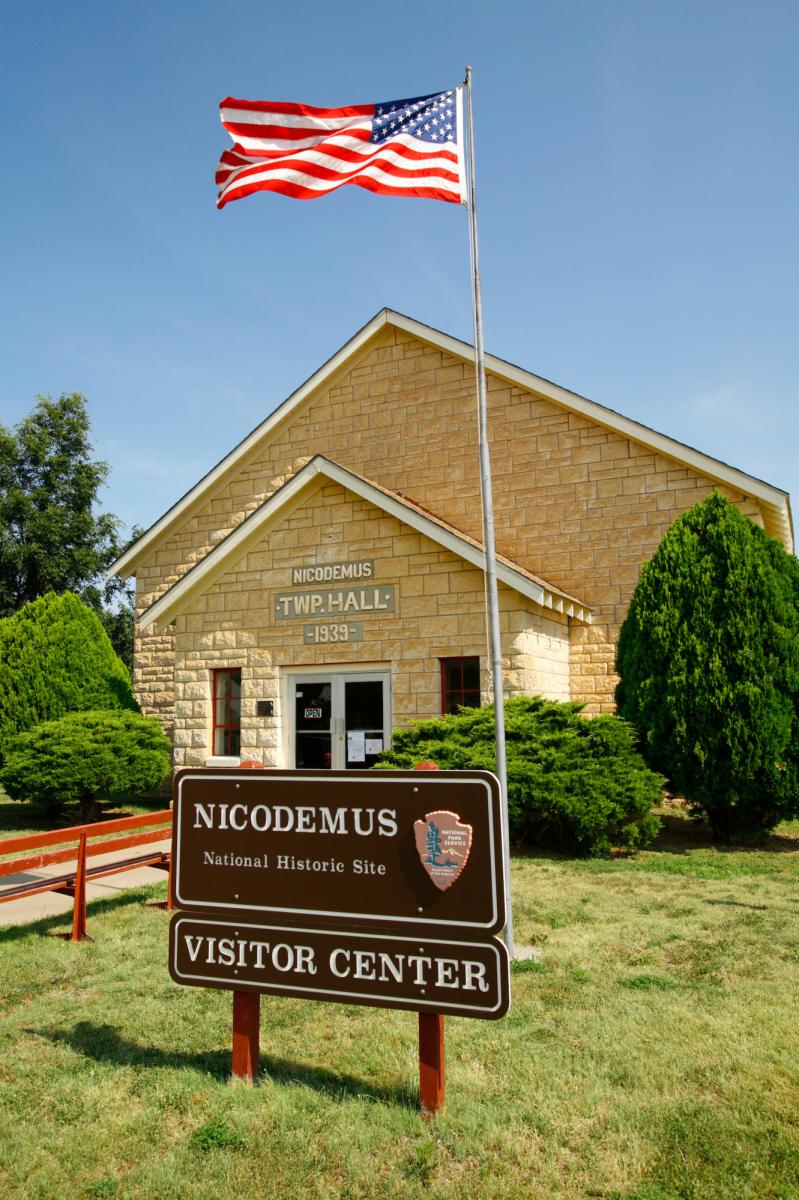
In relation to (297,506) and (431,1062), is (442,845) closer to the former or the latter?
(431,1062)

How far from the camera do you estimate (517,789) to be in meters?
10.5

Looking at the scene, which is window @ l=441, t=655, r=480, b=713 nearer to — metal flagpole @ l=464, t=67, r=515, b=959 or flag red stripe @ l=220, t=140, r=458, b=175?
metal flagpole @ l=464, t=67, r=515, b=959

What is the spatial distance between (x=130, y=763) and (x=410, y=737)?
5732mm

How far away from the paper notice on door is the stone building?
0.03 meters

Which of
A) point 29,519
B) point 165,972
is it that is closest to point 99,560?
point 29,519

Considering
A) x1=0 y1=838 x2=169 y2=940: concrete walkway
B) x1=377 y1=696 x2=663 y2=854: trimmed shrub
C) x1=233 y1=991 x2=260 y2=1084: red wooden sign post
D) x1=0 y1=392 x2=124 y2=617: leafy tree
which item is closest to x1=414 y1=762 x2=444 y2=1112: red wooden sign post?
x1=233 y1=991 x2=260 y2=1084: red wooden sign post

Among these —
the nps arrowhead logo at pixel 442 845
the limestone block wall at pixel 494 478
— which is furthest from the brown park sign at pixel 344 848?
the limestone block wall at pixel 494 478

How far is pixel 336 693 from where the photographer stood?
14.5m

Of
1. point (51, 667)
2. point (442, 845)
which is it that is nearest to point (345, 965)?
point (442, 845)

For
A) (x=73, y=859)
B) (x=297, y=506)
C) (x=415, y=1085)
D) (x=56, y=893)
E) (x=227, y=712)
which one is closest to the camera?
(x=415, y=1085)

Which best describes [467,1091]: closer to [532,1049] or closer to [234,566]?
[532,1049]

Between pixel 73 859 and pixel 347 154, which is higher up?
pixel 347 154

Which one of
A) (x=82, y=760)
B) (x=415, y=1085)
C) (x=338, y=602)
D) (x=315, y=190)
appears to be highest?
(x=315, y=190)

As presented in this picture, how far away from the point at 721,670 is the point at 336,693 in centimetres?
608
